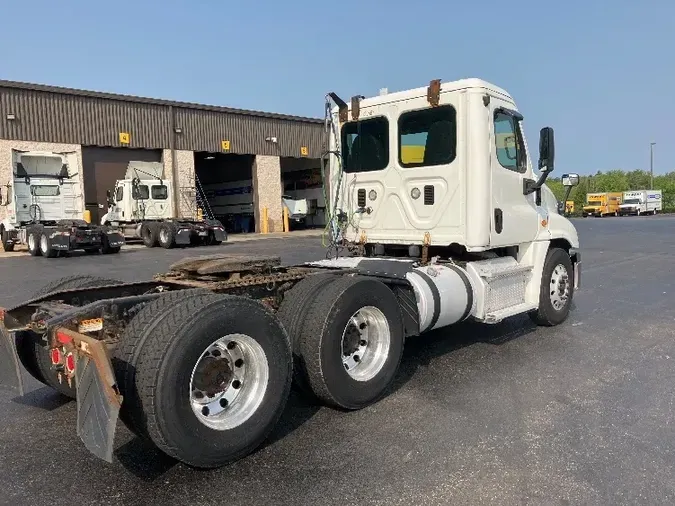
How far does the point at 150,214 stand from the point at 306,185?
49.0ft

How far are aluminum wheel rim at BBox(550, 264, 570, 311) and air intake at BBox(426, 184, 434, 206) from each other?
2.00 meters

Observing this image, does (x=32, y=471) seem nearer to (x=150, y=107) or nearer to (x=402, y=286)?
(x=402, y=286)

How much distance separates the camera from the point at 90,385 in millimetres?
3152

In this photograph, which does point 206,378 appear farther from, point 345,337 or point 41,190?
point 41,190

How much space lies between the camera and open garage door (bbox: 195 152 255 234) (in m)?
37.1

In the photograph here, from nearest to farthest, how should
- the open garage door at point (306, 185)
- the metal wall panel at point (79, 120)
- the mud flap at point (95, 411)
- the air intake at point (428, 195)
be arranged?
the mud flap at point (95, 411) → the air intake at point (428, 195) → the metal wall panel at point (79, 120) → the open garage door at point (306, 185)

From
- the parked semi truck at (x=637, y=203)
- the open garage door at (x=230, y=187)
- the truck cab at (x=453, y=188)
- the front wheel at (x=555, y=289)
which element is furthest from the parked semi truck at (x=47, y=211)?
the parked semi truck at (x=637, y=203)

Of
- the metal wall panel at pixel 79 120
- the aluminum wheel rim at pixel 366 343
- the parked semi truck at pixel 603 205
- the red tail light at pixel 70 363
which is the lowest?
the aluminum wheel rim at pixel 366 343

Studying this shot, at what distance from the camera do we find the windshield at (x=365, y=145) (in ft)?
21.9

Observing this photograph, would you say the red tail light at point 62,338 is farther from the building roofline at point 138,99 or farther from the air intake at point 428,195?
the building roofline at point 138,99

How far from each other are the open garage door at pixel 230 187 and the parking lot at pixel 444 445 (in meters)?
30.9

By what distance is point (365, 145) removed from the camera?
6902 millimetres

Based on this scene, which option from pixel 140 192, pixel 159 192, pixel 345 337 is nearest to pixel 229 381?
pixel 345 337

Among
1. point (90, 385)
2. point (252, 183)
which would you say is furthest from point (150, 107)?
Result: point (90, 385)
